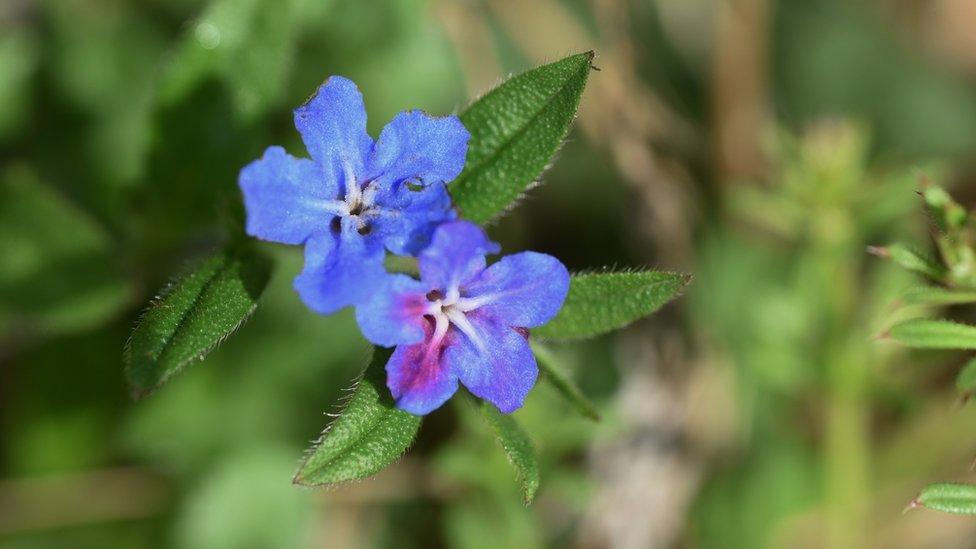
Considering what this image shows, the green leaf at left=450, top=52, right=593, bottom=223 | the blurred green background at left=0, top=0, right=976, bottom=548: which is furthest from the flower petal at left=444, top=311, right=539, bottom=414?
the blurred green background at left=0, top=0, right=976, bottom=548

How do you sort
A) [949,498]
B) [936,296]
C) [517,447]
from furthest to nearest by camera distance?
[936,296]
[949,498]
[517,447]

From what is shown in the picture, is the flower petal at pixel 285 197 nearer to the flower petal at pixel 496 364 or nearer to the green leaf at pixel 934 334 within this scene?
the flower petal at pixel 496 364

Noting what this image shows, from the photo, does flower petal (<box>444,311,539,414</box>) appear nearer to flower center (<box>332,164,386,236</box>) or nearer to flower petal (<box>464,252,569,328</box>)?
flower petal (<box>464,252,569,328</box>)

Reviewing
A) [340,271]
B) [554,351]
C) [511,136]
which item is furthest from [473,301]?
[554,351]

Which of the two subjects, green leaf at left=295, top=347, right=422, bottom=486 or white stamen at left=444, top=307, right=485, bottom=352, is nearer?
green leaf at left=295, top=347, right=422, bottom=486

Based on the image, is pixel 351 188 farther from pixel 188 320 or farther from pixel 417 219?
pixel 188 320

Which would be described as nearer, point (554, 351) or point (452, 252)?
point (452, 252)
